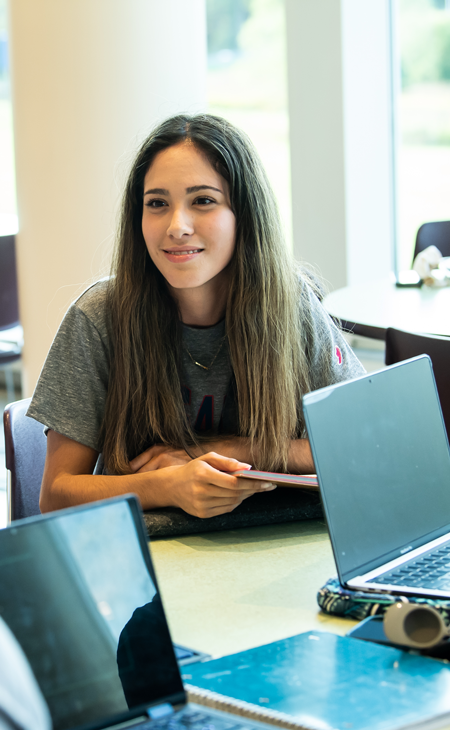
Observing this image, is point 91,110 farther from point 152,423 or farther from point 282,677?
point 282,677

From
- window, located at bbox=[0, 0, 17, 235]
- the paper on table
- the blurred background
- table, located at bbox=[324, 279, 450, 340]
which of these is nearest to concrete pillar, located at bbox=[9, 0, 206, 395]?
table, located at bbox=[324, 279, 450, 340]

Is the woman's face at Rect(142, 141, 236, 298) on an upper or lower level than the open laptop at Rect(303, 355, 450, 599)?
upper

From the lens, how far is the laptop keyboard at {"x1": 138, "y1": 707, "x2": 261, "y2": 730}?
68 cm

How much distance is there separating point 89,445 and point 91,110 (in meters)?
1.58

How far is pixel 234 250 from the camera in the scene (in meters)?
1.51

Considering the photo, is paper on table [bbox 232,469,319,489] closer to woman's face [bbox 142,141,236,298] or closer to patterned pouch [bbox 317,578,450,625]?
patterned pouch [bbox 317,578,450,625]

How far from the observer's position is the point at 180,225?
4.56 feet

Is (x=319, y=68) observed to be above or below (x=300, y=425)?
above

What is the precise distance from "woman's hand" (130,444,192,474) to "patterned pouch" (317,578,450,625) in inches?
19.2

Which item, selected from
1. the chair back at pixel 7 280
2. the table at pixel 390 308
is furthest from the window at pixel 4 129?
the table at pixel 390 308

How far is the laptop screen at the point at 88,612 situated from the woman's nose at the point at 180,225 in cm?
73

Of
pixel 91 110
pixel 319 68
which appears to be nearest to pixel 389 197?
pixel 319 68

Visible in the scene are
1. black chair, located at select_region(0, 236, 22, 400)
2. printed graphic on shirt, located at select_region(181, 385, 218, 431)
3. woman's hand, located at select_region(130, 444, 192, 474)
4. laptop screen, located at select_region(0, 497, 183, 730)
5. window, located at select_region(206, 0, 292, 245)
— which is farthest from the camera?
window, located at select_region(206, 0, 292, 245)

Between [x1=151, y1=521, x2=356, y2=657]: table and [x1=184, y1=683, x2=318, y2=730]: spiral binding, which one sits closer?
[x1=184, y1=683, x2=318, y2=730]: spiral binding
